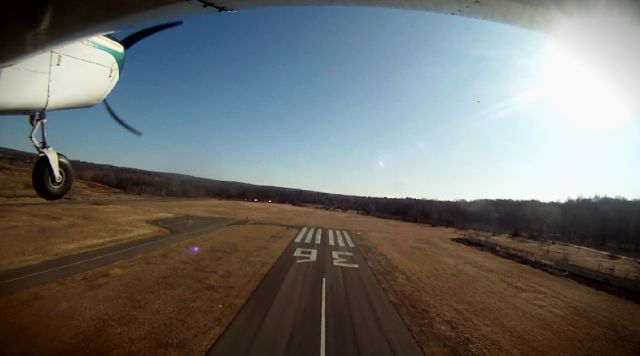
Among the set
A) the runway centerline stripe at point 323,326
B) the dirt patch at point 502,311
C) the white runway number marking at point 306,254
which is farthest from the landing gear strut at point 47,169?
the white runway number marking at point 306,254

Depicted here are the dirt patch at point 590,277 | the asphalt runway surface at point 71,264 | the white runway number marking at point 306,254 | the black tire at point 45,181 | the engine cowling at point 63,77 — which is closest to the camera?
the engine cowling at point 63,77

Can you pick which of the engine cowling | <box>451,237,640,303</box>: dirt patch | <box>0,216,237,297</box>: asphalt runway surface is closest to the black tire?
the engine cowling

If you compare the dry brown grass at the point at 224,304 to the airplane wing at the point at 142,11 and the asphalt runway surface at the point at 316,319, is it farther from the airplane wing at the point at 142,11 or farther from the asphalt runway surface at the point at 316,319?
the airplane wing at the point at 142,11

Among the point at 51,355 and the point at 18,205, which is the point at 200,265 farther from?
the point at 18,205

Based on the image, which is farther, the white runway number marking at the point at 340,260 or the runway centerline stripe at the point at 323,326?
the white runway number marking at the point at 340,260

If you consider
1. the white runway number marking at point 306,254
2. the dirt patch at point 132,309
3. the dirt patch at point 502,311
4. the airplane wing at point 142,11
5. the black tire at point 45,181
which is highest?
the airplane wing at point 142,11

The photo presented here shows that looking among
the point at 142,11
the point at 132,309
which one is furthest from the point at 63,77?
the point at 132,309
